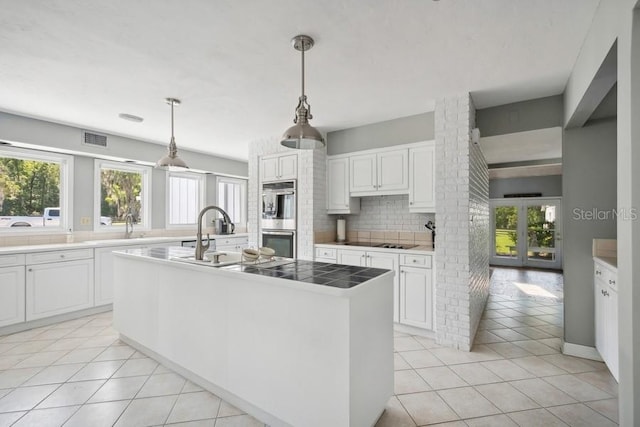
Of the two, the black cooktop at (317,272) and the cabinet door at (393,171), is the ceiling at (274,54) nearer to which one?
the cabinet door at (393,171)

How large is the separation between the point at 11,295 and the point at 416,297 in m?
4.54

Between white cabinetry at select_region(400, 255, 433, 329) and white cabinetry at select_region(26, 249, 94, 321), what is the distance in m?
4.07

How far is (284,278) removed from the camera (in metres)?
1.84

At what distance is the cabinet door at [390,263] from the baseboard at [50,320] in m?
3.75

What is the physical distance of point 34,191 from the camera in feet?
13.6

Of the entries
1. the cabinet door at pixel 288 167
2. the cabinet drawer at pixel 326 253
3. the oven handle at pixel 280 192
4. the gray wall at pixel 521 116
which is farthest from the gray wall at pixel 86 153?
the gray wall at pixel 521 116

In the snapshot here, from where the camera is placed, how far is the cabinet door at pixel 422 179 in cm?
356

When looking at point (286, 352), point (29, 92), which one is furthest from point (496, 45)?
point (29, 92)

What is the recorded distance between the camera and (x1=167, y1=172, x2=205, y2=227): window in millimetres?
5727

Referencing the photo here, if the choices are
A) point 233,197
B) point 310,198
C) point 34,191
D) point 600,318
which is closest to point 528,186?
point 600,318

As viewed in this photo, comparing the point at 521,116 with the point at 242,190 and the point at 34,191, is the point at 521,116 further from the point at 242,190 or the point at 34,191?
the point at 34,191

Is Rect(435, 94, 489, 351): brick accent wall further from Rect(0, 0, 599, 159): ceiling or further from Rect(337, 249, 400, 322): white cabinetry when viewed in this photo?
Rect(337, 249, 400, 322): white cabinetry

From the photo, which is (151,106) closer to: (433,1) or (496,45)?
(433,1)

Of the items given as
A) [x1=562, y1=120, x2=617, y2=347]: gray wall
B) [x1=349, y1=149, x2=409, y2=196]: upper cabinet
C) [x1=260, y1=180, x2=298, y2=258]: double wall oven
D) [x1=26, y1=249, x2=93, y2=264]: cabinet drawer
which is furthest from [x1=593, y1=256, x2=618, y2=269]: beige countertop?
[x1=26, y1=249, x2=93, y2=264]: cabinet drawer
